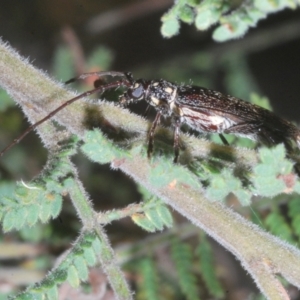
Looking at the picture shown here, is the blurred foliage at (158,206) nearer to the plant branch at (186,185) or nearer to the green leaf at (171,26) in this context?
the green leaf at (171,26)

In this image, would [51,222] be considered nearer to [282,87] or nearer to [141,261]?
[141,261]

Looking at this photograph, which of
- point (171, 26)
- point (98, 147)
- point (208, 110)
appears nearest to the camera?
point (98, 147)

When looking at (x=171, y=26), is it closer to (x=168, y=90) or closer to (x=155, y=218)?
(x=155, y=218)

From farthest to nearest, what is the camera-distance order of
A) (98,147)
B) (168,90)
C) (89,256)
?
(168,90) → (89,256) → (98,147)

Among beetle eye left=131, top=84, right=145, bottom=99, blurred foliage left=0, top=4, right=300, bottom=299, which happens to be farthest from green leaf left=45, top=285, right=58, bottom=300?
beetle eye left=131, top=84, right=145, bottom=99

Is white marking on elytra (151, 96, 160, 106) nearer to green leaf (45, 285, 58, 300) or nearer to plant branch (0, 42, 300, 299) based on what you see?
plant branch (0, 42, 300, 299)

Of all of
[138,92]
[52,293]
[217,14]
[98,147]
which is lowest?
[52,293]

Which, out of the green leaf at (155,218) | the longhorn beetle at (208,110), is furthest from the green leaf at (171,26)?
the green leaf at (155,218)

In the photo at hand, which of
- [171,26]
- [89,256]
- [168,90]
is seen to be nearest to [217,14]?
[171,26]
